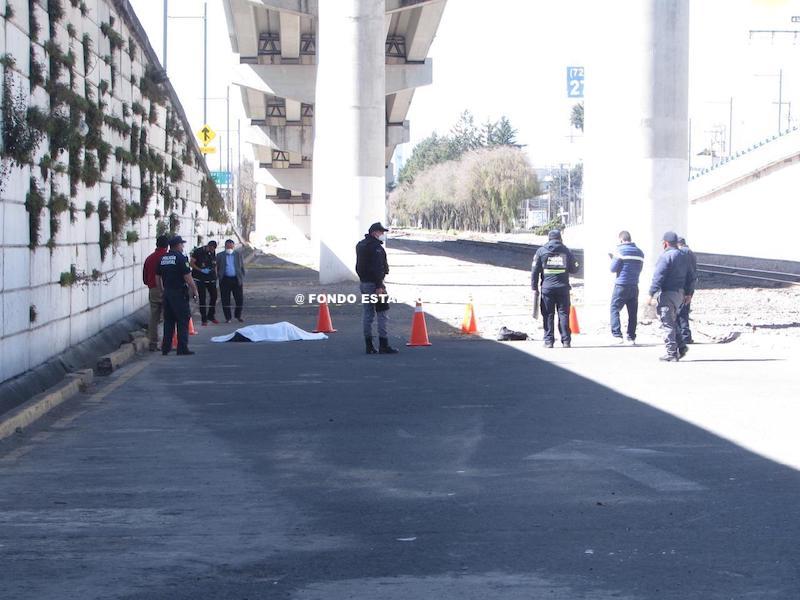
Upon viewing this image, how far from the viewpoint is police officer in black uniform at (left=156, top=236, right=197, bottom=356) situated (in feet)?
58.3

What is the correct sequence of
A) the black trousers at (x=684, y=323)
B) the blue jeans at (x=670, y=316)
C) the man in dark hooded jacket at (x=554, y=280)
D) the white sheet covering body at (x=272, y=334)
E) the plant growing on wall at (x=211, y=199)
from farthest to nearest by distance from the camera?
the plant growing on wall at (x=211, y=199) < the white sheet covering body at (x=272, y=334) < the man in dark hooded jacket at (x=554, y=280) < the black trousers at (x=684, y=323) < the blue jeans at (x=670, y=316)

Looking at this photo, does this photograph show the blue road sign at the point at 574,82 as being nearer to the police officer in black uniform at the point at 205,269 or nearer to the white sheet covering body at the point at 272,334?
the police officer in black uniform at the point at 205,269

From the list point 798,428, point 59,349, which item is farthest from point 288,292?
point 798,428

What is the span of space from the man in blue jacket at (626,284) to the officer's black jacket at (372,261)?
12.2 feet

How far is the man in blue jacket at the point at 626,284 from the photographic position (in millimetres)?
19125

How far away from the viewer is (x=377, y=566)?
6.53m

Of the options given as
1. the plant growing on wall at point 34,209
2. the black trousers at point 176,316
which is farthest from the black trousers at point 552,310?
the plant growing on wall at point 34,209

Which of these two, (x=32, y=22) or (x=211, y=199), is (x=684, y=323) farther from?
(x=211, y=199)

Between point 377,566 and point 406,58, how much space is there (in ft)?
174

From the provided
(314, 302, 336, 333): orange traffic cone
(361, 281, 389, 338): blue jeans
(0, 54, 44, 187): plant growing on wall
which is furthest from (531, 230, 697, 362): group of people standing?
(0, 54, 44, 187): plant growing on wall

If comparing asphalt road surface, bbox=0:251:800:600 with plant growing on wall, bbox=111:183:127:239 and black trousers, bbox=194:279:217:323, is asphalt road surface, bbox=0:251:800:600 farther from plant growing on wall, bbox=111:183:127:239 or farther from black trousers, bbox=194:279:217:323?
black trousers, bbox=194:279:217:323

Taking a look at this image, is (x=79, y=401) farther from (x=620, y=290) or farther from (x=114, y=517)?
(x=620, y=290)

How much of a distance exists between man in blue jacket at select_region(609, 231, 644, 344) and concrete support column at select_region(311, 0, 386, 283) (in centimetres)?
1882

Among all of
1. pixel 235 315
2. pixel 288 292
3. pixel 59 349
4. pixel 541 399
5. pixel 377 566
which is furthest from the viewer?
pixel 288 292
